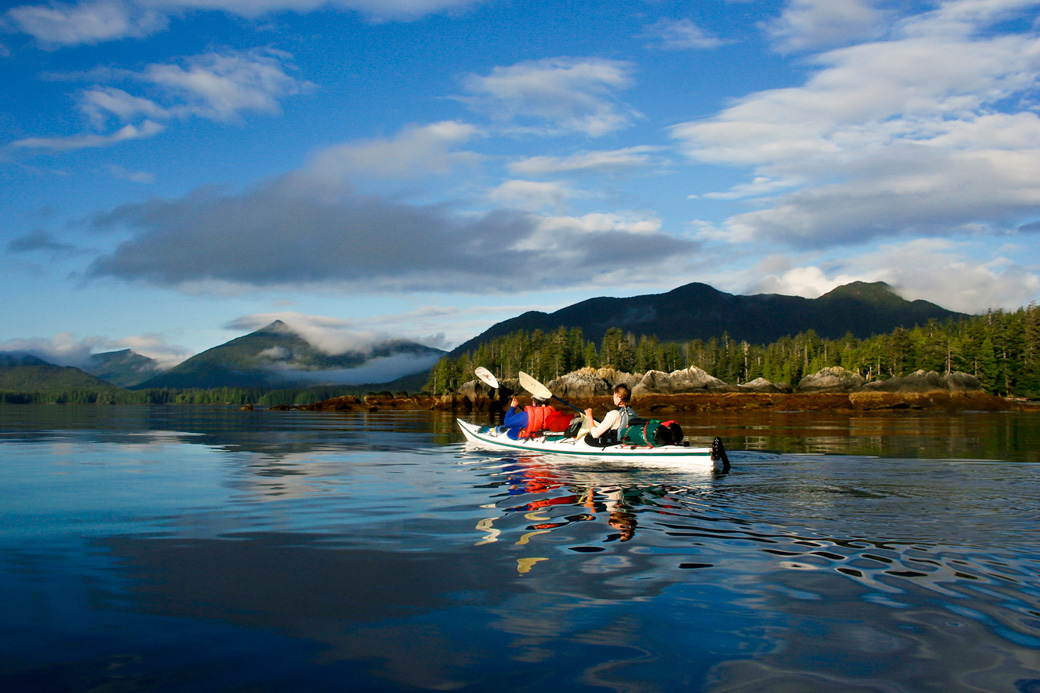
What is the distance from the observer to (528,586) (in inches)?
362

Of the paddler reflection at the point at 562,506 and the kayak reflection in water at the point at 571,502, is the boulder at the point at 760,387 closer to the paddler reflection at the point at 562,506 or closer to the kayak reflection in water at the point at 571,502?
the kayak reflection in water at the point at 571,502

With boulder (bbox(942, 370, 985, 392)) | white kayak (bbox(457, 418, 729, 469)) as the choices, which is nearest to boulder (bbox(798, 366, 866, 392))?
boulder (bbox(942, 370, 985, 392))

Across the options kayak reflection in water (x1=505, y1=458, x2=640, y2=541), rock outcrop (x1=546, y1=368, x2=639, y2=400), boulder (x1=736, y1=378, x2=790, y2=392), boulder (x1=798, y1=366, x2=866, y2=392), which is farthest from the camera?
rock outcrop (x1=546, y1=368, x2=639, y2=400)

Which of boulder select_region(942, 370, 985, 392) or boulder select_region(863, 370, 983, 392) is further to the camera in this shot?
boulder select_region(863, 370, 983, 392)

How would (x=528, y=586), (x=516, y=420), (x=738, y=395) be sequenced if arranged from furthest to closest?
(x=738, y=395) < (x=516, y=420) < (x=528, y=586)

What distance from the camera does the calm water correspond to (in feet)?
21.1

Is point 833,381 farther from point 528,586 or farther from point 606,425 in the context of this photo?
point 528,586

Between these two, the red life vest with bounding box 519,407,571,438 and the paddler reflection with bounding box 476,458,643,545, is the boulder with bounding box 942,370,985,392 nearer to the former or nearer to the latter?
the red life vest with bounding box 519,407,571,438

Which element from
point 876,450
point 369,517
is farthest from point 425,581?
point 876,450

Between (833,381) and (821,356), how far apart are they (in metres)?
50.7

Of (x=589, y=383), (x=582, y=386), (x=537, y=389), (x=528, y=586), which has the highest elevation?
(x=589, y=383)

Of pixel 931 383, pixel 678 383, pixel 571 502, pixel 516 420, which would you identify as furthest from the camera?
pixel 678 383

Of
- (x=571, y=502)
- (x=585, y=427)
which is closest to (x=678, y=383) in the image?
(x=585, y=427)

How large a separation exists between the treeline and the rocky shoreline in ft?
38.7
